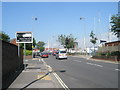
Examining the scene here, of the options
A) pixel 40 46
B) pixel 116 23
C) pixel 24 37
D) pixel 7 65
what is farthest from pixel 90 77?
pixel 40 46

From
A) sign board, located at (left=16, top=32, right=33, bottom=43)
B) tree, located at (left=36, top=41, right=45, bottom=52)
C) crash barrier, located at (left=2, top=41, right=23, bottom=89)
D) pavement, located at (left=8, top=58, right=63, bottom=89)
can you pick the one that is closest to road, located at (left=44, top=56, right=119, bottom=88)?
pavement, located at (left=8, top=58, right=63, bottom=89)

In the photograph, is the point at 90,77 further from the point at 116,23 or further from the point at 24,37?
the point at 116,23

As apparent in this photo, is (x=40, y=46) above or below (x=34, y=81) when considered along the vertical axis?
above

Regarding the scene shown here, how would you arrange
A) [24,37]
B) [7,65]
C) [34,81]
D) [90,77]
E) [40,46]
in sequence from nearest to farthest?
1. [34,81]
2. [7,65]
3. [90,77]
4. [24,37]
5. [40,46]

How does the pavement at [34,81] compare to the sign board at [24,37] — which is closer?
the pavement at [34,81]

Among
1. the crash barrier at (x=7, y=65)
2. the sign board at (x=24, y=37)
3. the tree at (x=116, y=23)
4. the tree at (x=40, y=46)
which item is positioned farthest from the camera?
the tree at (x=40, y=46)

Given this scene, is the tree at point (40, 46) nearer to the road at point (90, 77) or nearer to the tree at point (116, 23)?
the tree at point (116, 23)

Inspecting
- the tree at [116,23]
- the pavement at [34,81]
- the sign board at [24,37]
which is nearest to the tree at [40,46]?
the tree at [116,23]

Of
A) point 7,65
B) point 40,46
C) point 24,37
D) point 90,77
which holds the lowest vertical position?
point 90,77

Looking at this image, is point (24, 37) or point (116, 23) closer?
point (24, 37)

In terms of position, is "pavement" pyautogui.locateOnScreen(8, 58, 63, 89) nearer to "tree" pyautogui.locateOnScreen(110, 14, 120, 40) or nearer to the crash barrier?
the crash barrier

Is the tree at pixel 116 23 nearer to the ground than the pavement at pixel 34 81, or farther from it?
farther from it

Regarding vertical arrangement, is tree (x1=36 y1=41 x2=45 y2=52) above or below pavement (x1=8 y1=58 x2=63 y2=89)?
above

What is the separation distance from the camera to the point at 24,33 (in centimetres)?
1856
